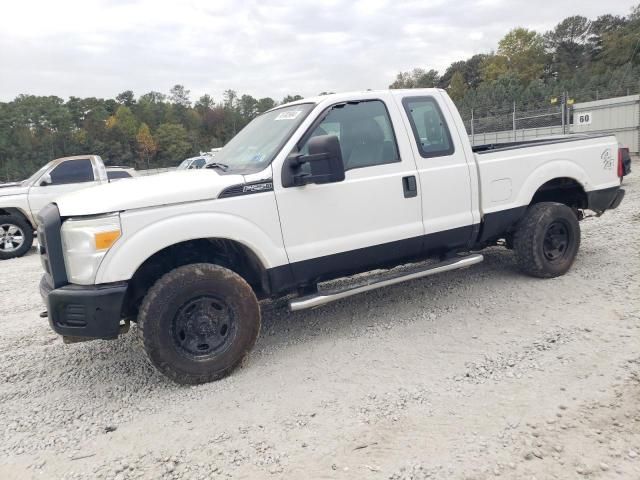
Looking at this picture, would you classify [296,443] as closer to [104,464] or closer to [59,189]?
[104,464]

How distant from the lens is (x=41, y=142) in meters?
74.3

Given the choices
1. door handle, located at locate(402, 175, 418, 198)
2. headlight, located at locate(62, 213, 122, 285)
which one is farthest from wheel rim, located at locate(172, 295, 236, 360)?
door handle, located at locate(402, 175, 418, 198)

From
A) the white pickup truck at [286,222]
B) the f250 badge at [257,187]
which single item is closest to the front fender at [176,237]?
the white pickup truck at [286,222]

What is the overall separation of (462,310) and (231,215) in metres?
2.38

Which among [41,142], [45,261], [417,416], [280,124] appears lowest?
A: [417,416]

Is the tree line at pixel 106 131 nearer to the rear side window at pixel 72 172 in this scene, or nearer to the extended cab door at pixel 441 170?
the rear side window at pixel 72 172

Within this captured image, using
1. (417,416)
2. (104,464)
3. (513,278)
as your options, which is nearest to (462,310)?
(513,278)

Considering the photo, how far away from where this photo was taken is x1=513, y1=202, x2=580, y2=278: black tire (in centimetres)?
507

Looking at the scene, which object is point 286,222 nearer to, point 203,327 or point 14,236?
point 203,327

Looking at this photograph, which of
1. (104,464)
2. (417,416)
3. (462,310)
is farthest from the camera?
(462,310)

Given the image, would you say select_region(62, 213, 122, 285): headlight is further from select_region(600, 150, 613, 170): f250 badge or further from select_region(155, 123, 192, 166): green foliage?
select_region(155, 123, 192, 166): green foliage

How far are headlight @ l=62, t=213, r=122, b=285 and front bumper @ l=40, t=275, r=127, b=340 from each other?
0.10 m

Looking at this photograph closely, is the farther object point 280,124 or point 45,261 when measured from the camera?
point 280,124

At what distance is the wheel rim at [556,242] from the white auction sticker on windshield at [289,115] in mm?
2903
